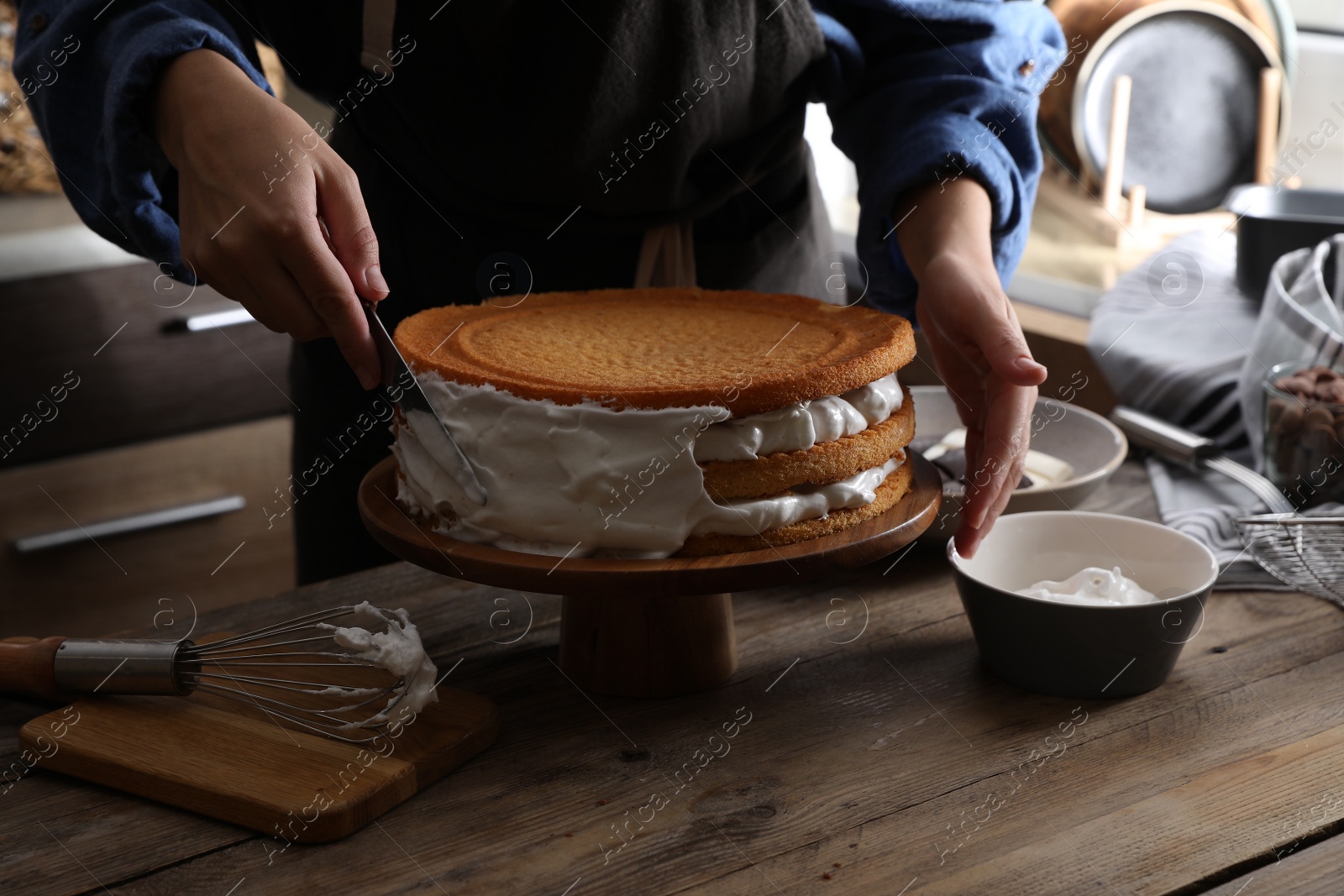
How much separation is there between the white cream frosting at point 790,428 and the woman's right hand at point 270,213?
19cm

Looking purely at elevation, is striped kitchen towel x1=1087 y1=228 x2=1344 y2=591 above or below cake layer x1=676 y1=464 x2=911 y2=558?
below

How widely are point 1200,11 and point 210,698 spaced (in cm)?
121

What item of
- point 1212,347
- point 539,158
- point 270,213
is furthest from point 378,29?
point 1212,347

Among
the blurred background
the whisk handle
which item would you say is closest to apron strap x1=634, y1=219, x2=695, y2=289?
the whisk handle

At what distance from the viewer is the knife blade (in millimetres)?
601

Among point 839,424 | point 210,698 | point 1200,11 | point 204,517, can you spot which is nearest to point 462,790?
point 210,698

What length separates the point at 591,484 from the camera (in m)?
0.58

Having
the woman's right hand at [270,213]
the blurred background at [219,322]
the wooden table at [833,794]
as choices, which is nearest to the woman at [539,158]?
the woman's right hand at [270,213]

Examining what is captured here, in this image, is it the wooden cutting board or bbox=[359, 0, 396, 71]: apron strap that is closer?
the wooden cutting board

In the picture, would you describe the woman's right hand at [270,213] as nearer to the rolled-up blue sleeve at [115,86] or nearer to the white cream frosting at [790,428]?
the rolled-up blue sleeve at [115,86]

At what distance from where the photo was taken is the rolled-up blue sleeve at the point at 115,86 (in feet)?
2.02

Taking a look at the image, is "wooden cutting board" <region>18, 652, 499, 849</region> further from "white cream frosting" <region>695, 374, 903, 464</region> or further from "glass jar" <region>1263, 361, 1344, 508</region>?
"glass jar" <region>1263, 361, 1344, 508</region>

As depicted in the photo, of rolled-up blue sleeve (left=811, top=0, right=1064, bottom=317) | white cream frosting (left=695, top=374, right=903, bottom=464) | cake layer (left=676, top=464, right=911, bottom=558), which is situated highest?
rolled-up blue sleeve (left=811, top=0, right=1064, bottom=317)

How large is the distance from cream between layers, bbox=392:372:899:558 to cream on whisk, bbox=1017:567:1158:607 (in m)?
0.15
